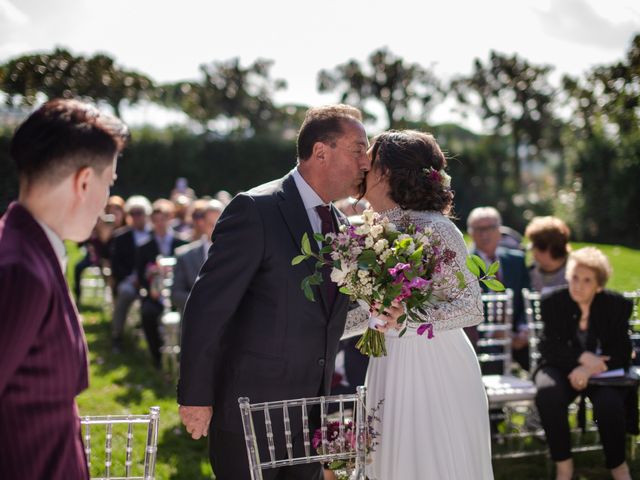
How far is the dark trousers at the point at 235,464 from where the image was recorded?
316 centimetres

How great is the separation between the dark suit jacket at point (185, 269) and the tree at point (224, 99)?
110 feet

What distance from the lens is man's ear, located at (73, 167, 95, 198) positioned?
73.8 inches

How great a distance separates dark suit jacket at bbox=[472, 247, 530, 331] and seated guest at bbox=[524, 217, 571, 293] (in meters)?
0.17

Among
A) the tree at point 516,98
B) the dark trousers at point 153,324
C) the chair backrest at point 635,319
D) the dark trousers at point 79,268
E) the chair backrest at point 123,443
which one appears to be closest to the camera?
the chair backrest at point 123,443

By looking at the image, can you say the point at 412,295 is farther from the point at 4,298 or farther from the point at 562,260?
the point at 562,260

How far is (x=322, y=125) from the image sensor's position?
3338 millimetres

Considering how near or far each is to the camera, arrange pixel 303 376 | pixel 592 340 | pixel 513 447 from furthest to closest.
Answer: pixel 513 447, pixel 592 340, pixel 303 376

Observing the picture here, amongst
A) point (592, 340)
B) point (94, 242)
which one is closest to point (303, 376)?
point (592, 340)

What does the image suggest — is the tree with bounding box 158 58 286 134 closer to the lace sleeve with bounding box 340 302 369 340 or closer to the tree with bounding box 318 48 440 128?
the tree with bounding box 318 48 440 128

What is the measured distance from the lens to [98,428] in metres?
6.71

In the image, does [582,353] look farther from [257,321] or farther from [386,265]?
[257,321]

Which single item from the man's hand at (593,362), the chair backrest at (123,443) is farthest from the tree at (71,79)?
the man's hand at (593,362)

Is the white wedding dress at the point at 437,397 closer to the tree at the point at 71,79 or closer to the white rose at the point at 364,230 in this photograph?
the white rose at the point at 364,230

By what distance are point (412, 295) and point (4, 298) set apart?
1.74 meters
